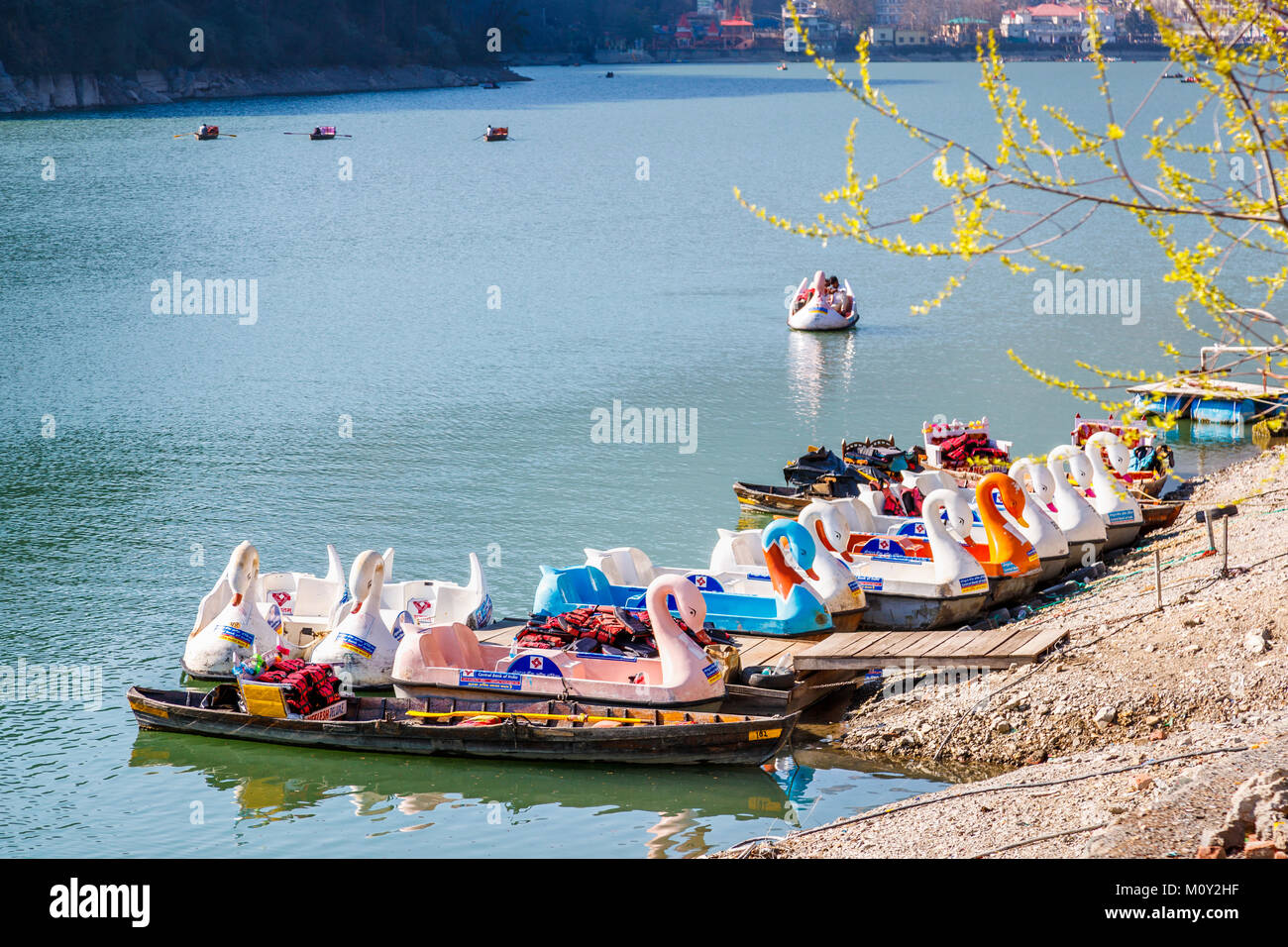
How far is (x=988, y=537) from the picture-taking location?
19219mm

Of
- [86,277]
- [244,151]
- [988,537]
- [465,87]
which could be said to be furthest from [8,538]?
[465,87]

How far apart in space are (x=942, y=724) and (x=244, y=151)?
302 feet

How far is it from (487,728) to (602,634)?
79.8 inches

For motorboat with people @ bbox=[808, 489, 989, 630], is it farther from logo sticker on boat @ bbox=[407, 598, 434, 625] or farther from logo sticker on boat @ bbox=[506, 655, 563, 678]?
logo sticker on boat @ bbox=[407, 598, 434, 625]

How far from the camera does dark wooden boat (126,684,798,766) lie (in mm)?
14539

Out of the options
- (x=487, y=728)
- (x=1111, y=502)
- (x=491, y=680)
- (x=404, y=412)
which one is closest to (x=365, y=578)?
(x=491, y=680)

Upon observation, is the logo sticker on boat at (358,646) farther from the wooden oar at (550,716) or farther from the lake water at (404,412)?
the wooden oar at (550,716)

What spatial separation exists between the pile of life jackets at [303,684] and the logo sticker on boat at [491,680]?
1483mm

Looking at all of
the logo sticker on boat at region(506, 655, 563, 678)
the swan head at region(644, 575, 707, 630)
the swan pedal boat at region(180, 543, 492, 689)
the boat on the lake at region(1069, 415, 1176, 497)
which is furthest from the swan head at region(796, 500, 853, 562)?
the boat on the lake at region(1069, 415, 1176, 497)

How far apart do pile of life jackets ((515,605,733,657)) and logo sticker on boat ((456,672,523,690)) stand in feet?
1.95

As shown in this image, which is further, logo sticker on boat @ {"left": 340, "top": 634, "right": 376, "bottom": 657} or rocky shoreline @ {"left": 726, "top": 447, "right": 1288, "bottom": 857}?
logo sticker on boat @ {"left": 340, "top": 634, "right": 376, "bottom": 657}

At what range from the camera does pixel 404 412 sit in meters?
35.6

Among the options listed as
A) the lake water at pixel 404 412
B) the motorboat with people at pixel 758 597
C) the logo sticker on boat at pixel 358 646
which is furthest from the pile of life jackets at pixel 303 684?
the motorboat with people at pixel 758 597
